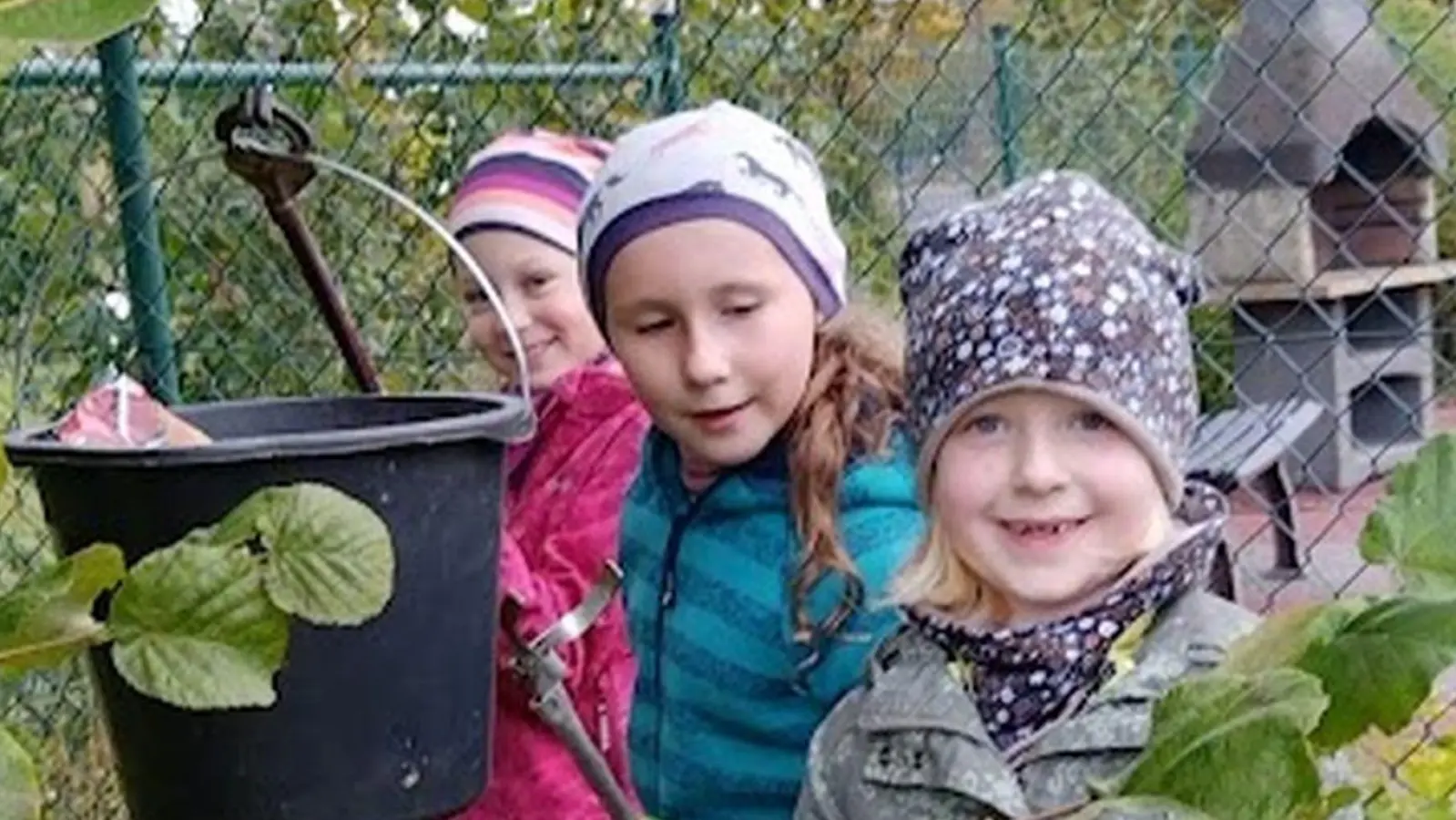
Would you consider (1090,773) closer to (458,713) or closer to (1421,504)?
(458,713)

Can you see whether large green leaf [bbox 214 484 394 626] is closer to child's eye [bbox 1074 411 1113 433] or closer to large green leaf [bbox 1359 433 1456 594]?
large green leaf [bbox 1359 433 1456 594]

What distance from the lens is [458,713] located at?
66.9 inches

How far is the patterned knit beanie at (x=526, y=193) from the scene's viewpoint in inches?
100

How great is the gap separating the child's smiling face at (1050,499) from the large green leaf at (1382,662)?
864mm

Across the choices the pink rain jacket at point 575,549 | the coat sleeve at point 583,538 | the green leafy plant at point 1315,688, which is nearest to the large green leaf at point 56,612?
the green leafy plant at point 1315,688

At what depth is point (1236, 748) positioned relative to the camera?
0.46 meters

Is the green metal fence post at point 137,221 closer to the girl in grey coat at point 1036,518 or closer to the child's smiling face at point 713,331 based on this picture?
the child's smiling face at point 713,331

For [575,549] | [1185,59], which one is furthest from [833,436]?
[1185,59]

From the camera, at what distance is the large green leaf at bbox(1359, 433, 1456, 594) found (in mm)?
513

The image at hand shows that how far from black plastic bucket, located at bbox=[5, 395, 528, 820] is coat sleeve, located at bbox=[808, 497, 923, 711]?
0.25 m

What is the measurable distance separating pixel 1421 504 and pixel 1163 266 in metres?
0.96

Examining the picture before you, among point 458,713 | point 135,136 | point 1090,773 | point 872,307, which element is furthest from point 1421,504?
point 135,136

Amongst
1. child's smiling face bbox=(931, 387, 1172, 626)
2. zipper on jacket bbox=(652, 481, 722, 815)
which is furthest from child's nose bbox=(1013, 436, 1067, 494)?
zipper on jacket bbox=(652, 481, 722, 815)

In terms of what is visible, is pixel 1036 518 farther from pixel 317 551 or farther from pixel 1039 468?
pixel 317 551
